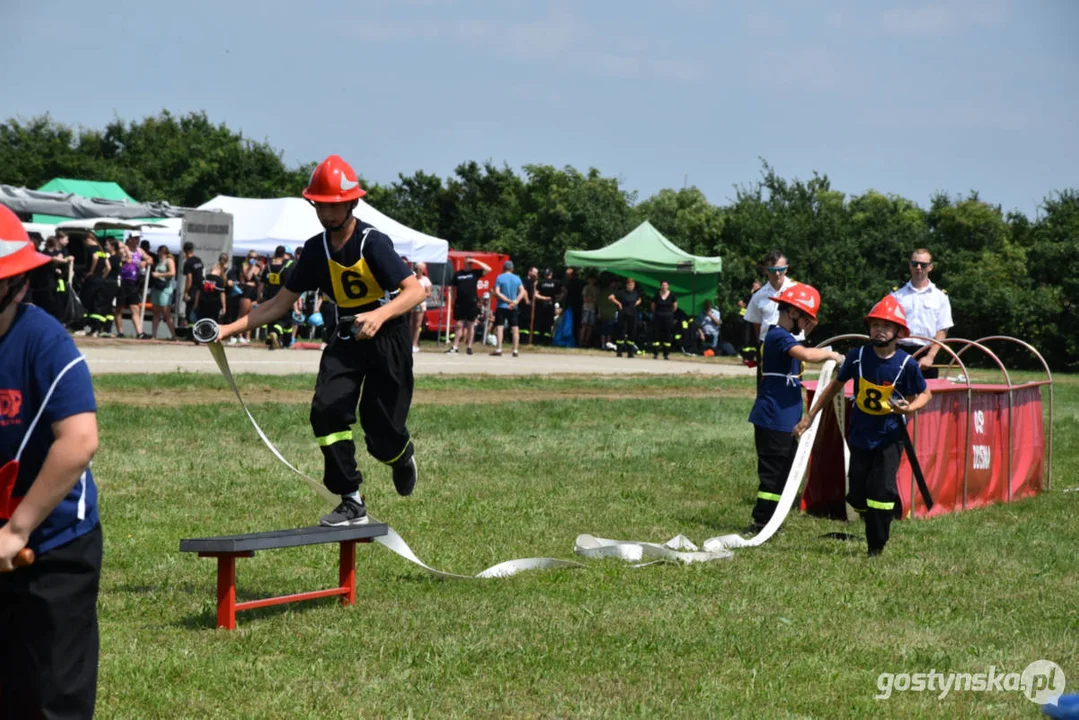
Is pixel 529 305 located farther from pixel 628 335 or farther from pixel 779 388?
pixel 779 388

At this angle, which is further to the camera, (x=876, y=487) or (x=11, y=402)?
(x=876, y=487)

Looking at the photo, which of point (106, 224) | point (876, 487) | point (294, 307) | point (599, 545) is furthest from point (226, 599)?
point (106, 224)

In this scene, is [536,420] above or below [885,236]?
below

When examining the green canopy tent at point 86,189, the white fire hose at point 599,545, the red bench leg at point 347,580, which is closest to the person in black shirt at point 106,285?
the green canopy tent at point 86,189

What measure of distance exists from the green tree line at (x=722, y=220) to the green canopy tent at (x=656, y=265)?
2961mm

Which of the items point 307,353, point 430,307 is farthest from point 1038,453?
point 430,307

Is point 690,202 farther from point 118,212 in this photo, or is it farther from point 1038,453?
point 1038,453

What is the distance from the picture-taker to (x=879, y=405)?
8.76 metres

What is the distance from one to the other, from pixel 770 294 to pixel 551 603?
18.9 ft

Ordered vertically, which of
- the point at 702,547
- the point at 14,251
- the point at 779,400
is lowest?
the point at 702,547

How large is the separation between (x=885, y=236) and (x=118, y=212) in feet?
71.4

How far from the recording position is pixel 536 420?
1650cm

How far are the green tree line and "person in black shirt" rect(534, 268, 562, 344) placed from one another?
216 inches

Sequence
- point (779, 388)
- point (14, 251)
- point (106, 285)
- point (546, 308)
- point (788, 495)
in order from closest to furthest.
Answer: point (14, 251) < point (788, 495) < point (779, 388) < point (106, 285) < point (546, 308)
